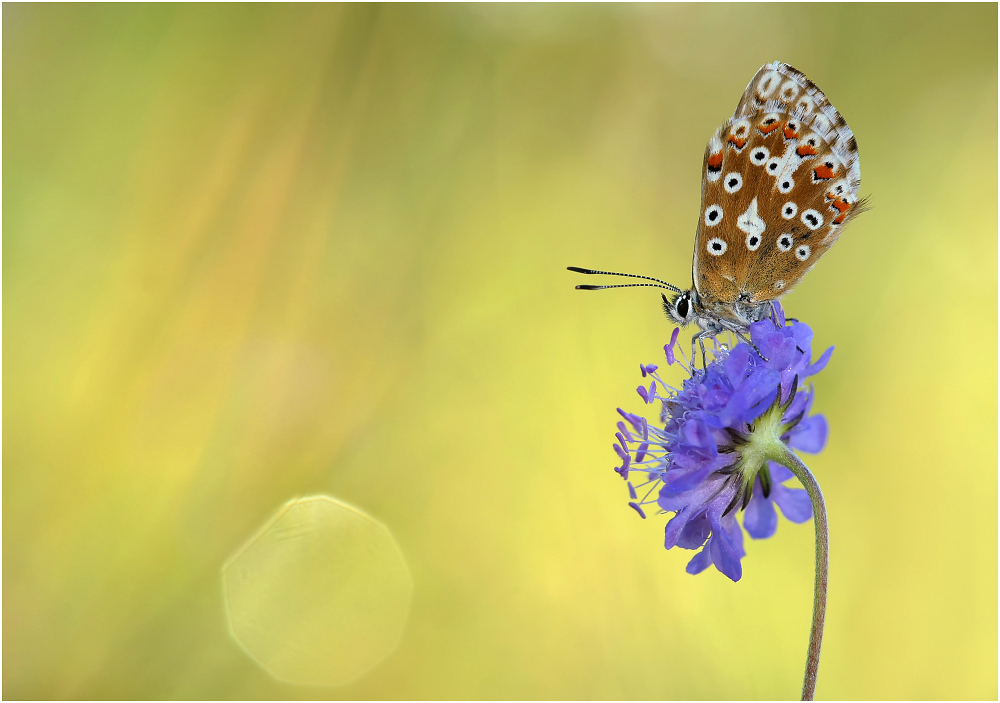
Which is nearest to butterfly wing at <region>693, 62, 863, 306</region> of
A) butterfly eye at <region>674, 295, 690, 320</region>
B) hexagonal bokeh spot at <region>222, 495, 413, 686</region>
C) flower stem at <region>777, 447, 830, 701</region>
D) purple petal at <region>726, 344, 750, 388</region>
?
butterfly eye at <region>674, 295, 690, 320</region>

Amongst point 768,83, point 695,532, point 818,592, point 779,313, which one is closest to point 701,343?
point 779,313

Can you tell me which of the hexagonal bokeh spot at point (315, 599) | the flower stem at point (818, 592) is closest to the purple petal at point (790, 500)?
the flower stem at point (818, 592)

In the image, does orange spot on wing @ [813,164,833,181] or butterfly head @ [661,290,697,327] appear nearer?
orange spot on wing @ [813,164,833,181]

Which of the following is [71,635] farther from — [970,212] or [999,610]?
[970,212]

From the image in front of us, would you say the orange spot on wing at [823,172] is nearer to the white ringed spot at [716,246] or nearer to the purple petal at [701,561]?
the white ringed spot at [716,246]

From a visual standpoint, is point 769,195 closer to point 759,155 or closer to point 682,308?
point 759,155

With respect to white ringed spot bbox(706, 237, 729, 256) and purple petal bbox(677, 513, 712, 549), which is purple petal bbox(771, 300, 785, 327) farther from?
purple petal bbox(677, 513, 712, 549)
